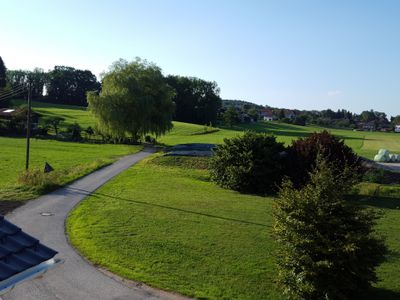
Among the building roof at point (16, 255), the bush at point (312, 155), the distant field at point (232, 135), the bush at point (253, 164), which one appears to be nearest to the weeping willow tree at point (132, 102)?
the distant field at point (232, 135)

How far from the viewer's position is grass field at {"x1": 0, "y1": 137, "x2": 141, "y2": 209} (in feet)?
79.8

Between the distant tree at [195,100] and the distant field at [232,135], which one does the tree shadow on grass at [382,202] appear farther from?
the distant tree at [195,100]

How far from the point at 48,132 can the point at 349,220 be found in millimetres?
69979

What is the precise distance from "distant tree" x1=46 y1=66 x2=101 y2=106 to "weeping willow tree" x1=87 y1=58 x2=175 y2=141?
96696mm

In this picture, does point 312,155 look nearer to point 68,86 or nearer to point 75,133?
point 75,133

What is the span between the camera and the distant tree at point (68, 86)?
502 ft

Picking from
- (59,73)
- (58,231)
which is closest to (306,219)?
(58,231)

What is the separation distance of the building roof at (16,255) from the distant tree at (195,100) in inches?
4636

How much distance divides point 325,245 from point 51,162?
34139 millimetres

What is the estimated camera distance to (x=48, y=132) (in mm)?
75125

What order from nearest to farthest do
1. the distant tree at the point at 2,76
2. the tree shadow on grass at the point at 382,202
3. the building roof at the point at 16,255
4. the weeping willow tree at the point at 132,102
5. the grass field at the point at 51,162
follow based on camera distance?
1. the building roof at the point at 16,255
2. the tree shadow on grass at the point at 382,202
3. the grass field at the point at 51,162
4. the weeping willow tree at the point at 132,102
5. the distant tree at the point at 2,76

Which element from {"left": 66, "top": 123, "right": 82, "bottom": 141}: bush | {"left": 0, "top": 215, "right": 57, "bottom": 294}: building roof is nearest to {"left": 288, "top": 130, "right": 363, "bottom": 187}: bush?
{"left": 0, "top": 215, "right": 57, "bottom": 294}: building roof

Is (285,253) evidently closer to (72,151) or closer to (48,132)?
(72,151)

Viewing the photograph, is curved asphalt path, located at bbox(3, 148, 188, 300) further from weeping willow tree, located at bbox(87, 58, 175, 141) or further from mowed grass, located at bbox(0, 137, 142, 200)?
weeping willow tree, located at bbox(87, 58, 175, 141)
